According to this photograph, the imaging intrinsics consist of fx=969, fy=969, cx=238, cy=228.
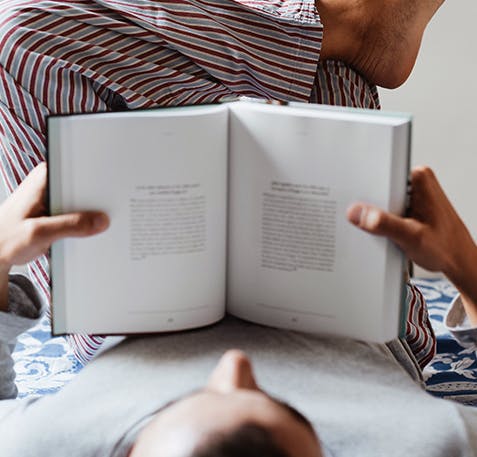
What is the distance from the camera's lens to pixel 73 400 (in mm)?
990

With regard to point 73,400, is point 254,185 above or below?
above

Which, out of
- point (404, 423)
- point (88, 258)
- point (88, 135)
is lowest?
point (404, 423)

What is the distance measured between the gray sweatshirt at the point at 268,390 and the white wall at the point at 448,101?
3.67 feet

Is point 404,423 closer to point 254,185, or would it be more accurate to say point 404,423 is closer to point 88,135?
point 254,185

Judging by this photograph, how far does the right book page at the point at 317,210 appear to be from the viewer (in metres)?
0.94

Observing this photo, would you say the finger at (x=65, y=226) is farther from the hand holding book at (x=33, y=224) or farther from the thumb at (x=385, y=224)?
the thumb at (x=385, y=224)

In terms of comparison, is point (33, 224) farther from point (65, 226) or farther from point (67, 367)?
point (67, 367)

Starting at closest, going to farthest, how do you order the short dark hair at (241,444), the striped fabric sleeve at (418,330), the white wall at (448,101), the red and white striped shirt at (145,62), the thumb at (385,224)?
the short dark hair at (241,444), the thumb at (385,224), the red and white striped shirt at (145,62), the striped fabric sleeve at (418,330), the white wall at (448,101)

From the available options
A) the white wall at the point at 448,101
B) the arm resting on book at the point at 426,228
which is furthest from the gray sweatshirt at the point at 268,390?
the white wall at the point at 448,101

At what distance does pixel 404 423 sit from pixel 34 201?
1.41ft

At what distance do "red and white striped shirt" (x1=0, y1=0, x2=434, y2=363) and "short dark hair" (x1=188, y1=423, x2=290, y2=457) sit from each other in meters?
0.54

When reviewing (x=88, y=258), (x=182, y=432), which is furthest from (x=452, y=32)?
(x=182, y=432)

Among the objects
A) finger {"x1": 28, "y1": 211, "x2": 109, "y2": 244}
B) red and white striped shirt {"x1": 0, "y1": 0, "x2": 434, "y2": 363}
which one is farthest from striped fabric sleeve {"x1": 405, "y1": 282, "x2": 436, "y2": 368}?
finger {"x1": 28, "y1": 211, "x2": 109, "y2": 244}

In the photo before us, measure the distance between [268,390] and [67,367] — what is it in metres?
0.70
